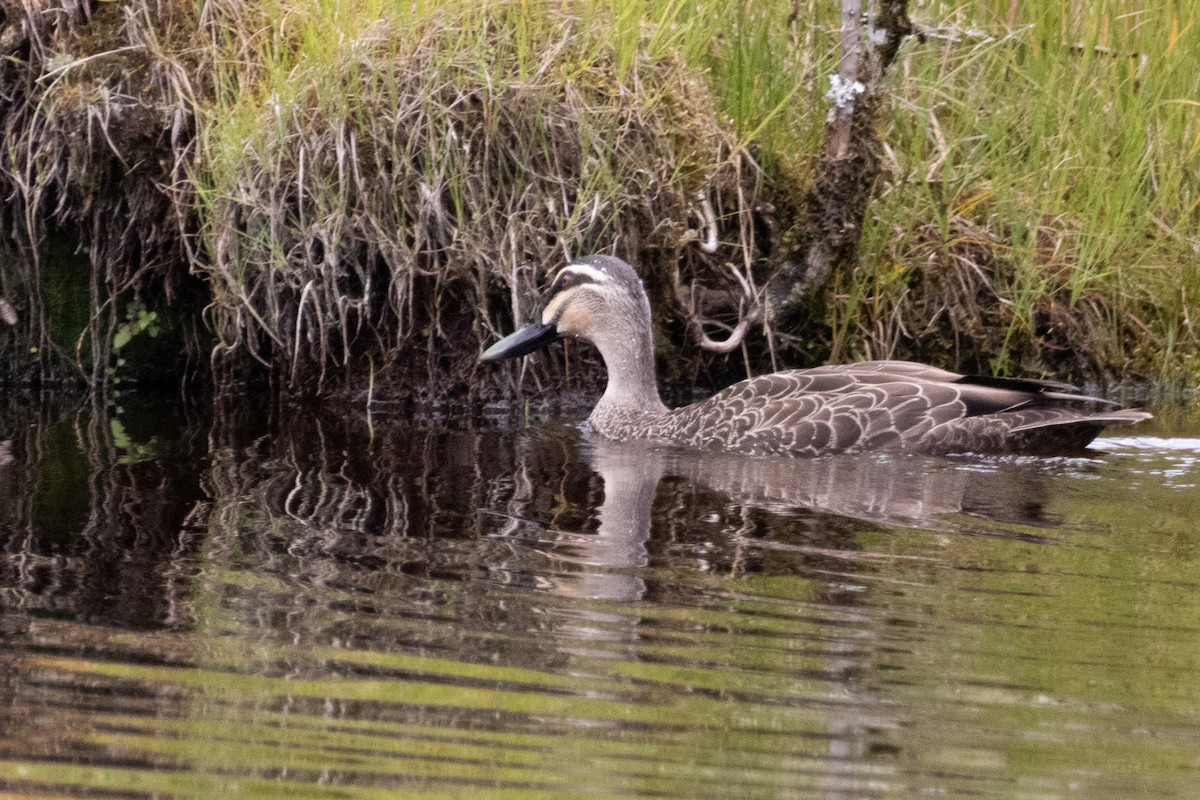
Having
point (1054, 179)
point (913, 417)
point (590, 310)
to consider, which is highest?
point (1054, 179)

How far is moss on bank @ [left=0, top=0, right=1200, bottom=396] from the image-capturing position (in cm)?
646

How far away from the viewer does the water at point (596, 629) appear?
8.07ft

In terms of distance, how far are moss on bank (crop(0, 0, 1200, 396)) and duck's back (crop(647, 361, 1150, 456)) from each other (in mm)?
1000

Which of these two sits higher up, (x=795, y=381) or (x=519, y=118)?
(x=519, y=118)

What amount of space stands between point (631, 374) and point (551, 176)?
95 cm

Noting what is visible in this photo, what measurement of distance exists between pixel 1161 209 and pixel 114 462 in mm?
5048

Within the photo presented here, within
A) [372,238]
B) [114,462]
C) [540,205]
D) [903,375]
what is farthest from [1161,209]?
[114,462]

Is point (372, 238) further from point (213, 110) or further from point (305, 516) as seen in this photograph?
point (305, 516)

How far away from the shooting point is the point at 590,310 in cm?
634

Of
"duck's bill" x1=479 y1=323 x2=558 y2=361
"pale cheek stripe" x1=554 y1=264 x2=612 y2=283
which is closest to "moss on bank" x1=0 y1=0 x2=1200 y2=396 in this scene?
"duck's bill" x1=479 y1=323 x2=558 y2=361

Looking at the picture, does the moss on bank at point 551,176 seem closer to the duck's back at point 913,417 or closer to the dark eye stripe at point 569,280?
the dark eye stripe at point 569,280

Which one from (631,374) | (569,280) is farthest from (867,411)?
(569,280)

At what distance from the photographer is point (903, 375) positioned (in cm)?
596

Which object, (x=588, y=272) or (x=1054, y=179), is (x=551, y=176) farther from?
(x=1054, y=179)
